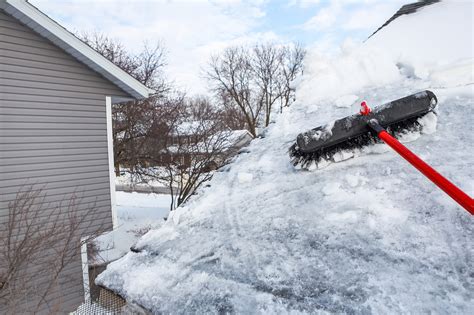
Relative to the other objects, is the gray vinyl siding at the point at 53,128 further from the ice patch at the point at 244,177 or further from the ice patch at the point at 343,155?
the ice patch at the point at 343,155

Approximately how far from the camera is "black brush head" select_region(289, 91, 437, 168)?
1922 millimetres

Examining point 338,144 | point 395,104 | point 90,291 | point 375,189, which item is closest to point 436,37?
point 395,104

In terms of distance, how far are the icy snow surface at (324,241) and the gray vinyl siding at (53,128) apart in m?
4.18

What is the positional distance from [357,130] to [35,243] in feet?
14.8

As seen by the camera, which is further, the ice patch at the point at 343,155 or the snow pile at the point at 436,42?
the snow pile at the point at 436,42

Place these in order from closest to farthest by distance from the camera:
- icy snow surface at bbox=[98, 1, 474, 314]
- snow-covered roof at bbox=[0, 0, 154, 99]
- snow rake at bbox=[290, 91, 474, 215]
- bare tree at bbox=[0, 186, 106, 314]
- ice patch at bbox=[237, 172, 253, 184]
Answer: icy snow surface at bbox=[98, 1, 474, 314] → snow rake at bbox=[290, 91, 474, 215] → ice patch at bbox=[237, 172, 253, 184] → bare tree at bbox=[0, 186, 106, 314] → snow-covered roof at bbox=[0, 0, 154, 99]

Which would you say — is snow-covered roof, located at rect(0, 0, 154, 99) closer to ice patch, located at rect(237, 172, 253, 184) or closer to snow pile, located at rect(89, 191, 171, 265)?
snow pile, located at rect(89, 191, 171, 265)

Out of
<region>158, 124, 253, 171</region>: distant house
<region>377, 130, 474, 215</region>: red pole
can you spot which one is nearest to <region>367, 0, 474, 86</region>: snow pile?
<region>377, 130, 474, 215</region>: red pole

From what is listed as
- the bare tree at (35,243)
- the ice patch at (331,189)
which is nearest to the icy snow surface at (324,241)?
the ice patch at (331,189)

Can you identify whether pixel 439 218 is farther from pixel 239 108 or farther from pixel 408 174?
pixel 239 108

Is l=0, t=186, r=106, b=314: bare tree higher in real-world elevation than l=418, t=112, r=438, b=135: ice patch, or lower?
lower

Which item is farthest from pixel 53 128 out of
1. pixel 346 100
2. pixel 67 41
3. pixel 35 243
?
pixel 346 100

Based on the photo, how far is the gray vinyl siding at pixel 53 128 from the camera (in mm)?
4758

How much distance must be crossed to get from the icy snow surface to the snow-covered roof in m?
4.24
